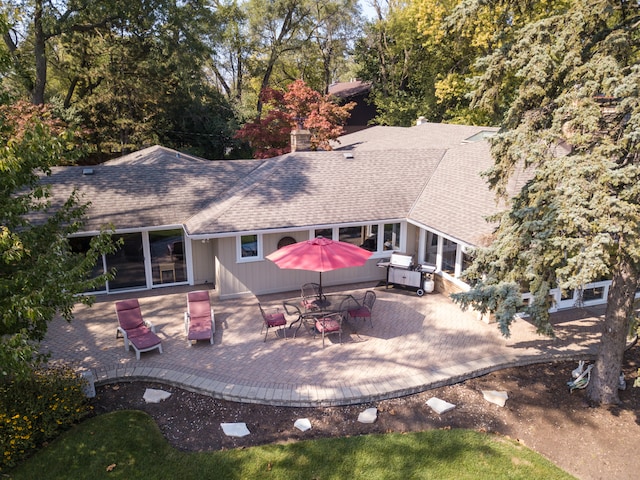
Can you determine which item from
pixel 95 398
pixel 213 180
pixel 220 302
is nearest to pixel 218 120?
pixel 213 180

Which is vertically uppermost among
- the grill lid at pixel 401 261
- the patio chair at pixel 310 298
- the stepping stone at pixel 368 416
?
the grill lid at pixel 401 261

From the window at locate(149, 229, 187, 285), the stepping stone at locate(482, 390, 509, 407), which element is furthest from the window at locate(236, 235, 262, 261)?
the stepping stone at locate(482, 390, 509, 407)

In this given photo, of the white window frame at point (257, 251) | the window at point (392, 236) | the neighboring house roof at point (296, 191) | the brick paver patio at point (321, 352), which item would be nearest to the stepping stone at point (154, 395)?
the brick paver patio at point (321, 352)

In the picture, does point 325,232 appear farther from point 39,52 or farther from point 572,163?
point 39,52

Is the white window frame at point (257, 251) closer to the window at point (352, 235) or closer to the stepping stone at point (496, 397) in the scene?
the window at point (352, 235)

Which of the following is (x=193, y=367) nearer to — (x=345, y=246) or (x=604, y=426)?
(x=345, y=246)

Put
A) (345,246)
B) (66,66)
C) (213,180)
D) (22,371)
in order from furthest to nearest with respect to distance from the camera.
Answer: (66,66) → (213,180) → (345,246) → (22,371)

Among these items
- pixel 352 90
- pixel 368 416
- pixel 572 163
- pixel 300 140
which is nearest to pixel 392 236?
pixel 300 140
